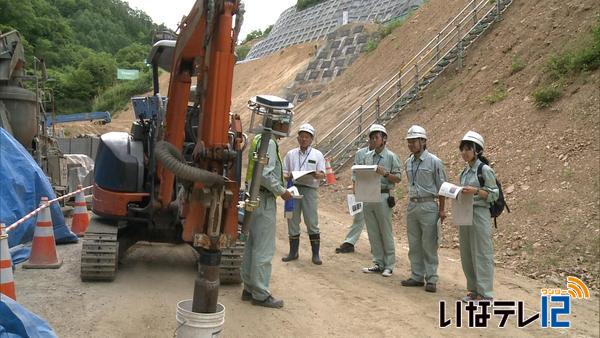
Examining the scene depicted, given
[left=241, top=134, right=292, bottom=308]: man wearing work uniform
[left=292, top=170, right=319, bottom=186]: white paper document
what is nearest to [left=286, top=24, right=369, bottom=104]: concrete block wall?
[left=292, top=170, right=319, bottom=186]: white paper document

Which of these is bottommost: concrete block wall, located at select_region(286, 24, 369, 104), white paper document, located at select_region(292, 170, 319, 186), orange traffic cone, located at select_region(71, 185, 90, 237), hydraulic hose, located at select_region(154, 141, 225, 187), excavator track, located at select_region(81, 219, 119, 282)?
excavator track, located at select_region(81, 219, 119, 282)

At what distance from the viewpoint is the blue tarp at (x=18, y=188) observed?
756 centimetres

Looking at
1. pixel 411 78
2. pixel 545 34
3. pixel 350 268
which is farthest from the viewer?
pixel 411 78

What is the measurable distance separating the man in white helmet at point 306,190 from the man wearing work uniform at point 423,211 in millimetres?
1535

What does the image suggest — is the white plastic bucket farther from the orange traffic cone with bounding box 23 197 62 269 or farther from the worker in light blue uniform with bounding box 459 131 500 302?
the orange traffic cone with bounding box 23 197 62 269

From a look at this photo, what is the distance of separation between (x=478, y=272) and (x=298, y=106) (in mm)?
21925

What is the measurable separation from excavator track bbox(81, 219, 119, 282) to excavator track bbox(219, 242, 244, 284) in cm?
125

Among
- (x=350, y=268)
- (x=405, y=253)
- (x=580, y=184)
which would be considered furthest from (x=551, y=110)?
(x=350, y=268)

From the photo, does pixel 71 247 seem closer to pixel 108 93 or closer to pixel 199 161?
pixel 199 161

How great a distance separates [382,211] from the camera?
24.4 ft

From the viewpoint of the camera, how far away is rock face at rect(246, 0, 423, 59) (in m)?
34.0

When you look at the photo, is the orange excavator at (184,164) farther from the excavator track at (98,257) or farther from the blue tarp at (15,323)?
the blue tarp at (15,323)

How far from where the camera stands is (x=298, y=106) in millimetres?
27438

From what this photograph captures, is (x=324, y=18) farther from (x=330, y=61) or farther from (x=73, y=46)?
(x=73, y=46)
